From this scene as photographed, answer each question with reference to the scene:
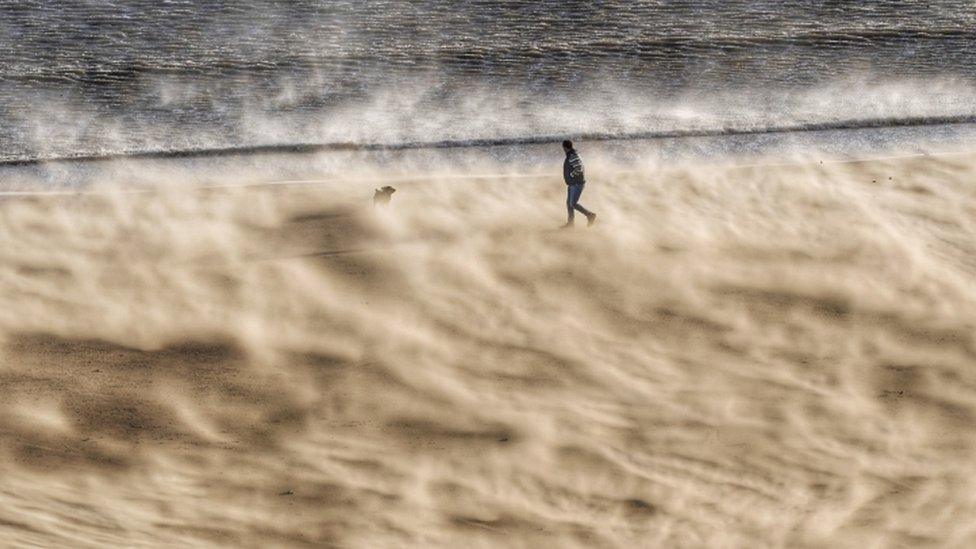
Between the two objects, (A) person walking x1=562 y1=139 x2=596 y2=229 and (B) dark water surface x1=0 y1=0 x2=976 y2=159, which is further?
(B) dark water surface x1=0 y1=0 x2=976 y2=159

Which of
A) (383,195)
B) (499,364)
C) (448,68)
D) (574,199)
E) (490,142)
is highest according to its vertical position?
(448,68)

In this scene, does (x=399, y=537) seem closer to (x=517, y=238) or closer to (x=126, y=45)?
(x=517, y=238)

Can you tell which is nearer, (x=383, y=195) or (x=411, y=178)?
(x=383, y=195)

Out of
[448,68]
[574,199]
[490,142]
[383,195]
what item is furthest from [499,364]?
[448,68]

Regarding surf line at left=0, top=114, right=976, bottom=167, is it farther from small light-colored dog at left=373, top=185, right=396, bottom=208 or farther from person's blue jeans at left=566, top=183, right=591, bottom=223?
person's blue jeans at left=566, top=183, right=591, bottom=223

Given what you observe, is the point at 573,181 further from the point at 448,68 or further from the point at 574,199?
the point at 448,68

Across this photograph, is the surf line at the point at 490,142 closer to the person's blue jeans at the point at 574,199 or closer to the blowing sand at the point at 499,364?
the blowing sand at the point at 499,364

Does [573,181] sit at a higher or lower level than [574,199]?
higher

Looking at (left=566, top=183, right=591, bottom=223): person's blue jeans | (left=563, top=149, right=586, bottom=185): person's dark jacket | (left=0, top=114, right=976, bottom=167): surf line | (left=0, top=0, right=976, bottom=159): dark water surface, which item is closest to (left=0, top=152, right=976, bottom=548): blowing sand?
(left=566, top=183, right=591, bottom=223): person's blue jeans
